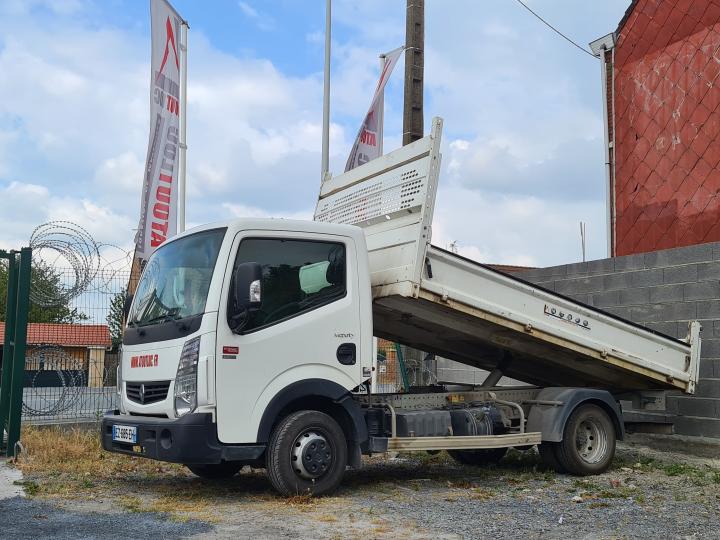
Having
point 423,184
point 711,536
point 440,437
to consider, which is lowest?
point 711,536

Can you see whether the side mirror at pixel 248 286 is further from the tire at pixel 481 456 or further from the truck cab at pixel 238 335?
the tire at pixel 481 456

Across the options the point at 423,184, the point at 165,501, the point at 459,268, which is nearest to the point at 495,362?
the point at 459,268

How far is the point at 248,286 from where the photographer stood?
23.4ft

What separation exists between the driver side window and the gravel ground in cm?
162

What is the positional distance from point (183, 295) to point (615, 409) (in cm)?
493

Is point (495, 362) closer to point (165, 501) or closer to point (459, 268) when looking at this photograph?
point (459, 268)

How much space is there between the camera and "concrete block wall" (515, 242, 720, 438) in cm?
1013

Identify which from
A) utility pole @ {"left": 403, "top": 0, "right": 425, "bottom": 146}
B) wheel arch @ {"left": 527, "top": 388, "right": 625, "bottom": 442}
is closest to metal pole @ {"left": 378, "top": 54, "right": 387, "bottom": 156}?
utility pole @ {"left": 403, "top": 0, "right": 425, "bottom": 146}

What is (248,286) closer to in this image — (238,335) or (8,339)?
(238,335)

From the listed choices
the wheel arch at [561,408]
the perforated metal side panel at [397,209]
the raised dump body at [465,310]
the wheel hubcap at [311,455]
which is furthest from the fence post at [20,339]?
the wheel arch at [561,408]

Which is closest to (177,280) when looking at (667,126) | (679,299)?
(679,299)

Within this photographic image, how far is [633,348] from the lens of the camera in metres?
9.29

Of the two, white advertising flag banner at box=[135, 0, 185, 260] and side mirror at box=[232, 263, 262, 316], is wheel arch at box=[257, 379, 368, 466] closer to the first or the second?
side mirror at box=[232, 263, 262, 316]

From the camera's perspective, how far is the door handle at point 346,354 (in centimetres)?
778
